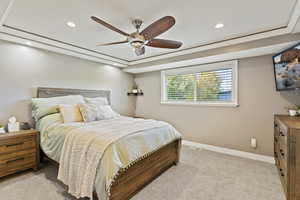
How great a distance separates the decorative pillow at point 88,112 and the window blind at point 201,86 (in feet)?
7.74

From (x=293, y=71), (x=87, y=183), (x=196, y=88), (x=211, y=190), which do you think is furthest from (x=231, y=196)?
(x=196, y=88)

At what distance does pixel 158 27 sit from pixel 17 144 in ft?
9.05

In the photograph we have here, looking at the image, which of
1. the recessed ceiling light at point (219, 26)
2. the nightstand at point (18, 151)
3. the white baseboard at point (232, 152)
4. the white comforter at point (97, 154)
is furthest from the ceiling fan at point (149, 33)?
the white baseboard at point (232, 152)

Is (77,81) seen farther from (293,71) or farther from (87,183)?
(293,71)

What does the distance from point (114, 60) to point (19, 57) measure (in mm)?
2069

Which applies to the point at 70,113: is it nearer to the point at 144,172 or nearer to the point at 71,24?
the point at 71,24

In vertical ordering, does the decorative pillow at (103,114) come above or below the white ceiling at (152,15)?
below

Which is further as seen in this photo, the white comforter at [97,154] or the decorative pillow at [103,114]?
the decorative pillow at [103,114]

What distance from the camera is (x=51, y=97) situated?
10.5 feet

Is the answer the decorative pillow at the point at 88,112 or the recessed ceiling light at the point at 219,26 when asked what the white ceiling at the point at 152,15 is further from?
the decorative pillow at the point at 88,112

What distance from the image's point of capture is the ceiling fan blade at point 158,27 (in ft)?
5.55

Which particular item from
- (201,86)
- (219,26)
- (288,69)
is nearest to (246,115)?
(288,69)

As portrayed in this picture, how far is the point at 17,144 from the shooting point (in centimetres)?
234

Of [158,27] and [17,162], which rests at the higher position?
[158,27]
